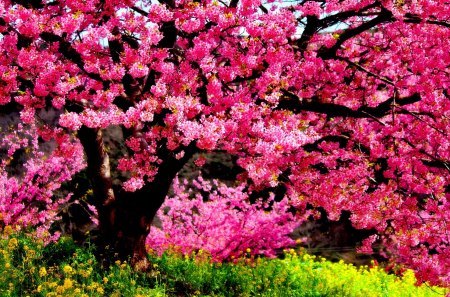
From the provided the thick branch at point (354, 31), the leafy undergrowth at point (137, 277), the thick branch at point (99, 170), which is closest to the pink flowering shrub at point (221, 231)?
the leafy undergrowth at point (137, 277)

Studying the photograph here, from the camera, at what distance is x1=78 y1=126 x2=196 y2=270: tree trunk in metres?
7.75

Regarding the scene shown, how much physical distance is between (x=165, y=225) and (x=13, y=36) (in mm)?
6261

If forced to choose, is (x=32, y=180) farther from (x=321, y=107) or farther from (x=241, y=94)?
(x=321, y=107)

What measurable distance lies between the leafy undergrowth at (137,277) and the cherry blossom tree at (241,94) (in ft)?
1.89

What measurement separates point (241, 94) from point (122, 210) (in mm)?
2711

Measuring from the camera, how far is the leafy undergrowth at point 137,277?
653 cm

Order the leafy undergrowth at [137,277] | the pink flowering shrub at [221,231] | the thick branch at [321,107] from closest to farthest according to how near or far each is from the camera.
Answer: the leafy undergrowth at [137,277] → the thick branch at [321,107] → the pink flowering shrub at [221,231]

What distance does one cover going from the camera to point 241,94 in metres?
6.79

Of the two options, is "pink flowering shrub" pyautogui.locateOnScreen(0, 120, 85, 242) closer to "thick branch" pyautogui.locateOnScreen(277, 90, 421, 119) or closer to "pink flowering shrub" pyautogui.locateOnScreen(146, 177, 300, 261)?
"pink flowering shrub" pyautogui.locateOnScreen(146, 177, 300, 261)

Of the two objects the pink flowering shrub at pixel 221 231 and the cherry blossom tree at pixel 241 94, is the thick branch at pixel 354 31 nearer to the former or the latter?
the cherry blossom tree at pixel 241 94

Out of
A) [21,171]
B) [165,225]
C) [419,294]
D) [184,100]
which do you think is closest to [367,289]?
[419,294]

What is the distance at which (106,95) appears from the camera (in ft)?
20.6

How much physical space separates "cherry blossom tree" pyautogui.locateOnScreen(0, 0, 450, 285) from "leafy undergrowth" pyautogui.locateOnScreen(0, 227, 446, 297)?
58 cm

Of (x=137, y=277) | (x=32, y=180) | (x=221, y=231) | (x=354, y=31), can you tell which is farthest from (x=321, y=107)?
(x=32, y=180)
